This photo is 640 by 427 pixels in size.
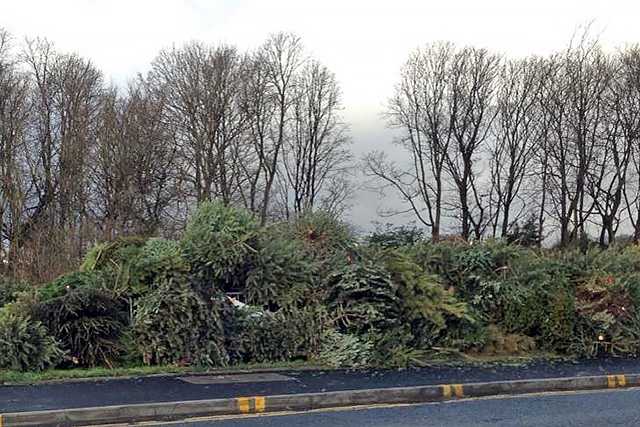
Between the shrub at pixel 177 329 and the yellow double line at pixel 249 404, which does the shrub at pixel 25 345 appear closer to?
the shrub at pixel 177 329

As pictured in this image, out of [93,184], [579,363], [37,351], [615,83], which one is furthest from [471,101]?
[37,351]

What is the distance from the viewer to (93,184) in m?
38.4

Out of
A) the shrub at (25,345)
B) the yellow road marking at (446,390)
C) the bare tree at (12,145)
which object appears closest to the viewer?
the yellow road marking at (446,390)

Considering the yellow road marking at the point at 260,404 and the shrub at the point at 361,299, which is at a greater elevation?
the shrub at the point at 361,299

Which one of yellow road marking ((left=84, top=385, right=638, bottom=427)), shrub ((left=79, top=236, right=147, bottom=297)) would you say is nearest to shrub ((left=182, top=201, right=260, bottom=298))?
shrub ((left=79, top=236, right=147, bottom=297))

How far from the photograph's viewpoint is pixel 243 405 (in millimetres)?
9227

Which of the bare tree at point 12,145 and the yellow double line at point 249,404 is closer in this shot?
the yellow double line at point 249,404

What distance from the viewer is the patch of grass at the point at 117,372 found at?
35.3 ft

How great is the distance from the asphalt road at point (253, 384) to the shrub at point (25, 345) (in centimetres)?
82

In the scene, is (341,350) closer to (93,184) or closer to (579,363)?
(579,363)

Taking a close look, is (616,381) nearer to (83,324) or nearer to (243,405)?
(243,405)

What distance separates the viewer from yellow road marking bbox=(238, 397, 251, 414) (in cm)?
917

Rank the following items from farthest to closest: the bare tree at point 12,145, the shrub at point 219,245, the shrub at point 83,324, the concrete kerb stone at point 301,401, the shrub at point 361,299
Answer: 1. the bare tree at point 12,145
2. the shrub at point 361,299
3. the shrub at point 219,245
4. the shrub at point 83,324
5. the concrete kerb stone at point 301,401

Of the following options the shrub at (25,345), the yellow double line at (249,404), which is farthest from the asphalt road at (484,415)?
the shrub at (25,345)
